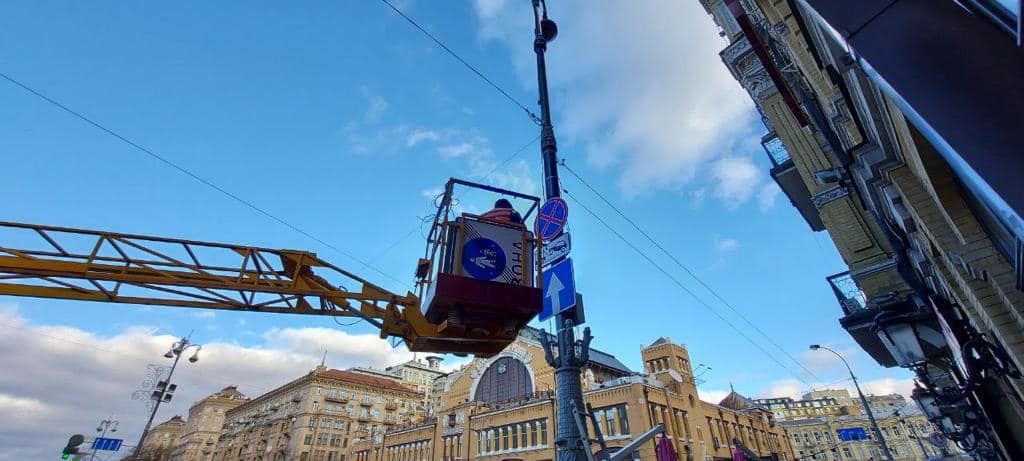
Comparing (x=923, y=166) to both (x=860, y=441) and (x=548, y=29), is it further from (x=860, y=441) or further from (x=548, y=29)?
(x=860, y=441)

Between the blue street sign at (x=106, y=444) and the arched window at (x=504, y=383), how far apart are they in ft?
89.2

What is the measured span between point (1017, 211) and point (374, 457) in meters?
57.2

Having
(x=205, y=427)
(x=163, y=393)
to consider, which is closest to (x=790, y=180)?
(x=163, y=393)

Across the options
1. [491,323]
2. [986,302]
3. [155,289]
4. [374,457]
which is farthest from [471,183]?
[374,457]

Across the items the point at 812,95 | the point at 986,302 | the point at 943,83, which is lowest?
the point at 943,83

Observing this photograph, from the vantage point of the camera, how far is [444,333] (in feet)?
24.1

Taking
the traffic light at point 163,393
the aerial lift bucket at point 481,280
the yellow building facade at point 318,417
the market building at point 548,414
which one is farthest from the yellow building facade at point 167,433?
the aerial lift bucket at point 481,280

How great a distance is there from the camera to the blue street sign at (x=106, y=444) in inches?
1049

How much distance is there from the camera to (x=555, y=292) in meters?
6.95

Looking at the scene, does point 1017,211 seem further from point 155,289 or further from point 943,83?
point 155,289

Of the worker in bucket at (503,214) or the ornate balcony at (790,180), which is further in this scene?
the ornate balcony at (790,180)

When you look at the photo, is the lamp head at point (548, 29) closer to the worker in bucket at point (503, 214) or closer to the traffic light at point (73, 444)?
the worker in bucket at point (503, 214)

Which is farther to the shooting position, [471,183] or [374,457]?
[374,457]

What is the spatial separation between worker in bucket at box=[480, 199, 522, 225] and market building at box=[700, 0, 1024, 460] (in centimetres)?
471
